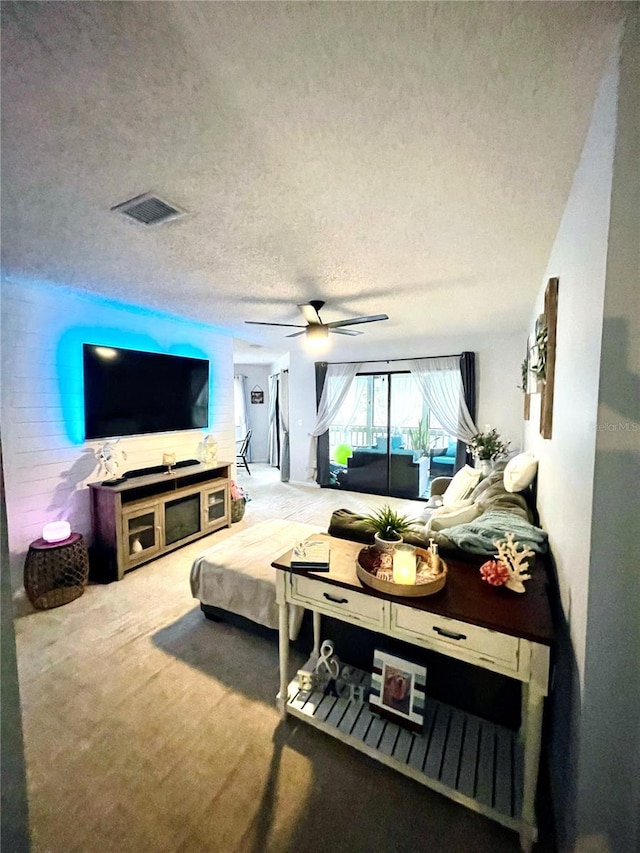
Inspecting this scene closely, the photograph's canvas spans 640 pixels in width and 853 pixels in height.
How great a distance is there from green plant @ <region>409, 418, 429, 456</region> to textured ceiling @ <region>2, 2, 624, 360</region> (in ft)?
10.5

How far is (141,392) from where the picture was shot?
141 inches

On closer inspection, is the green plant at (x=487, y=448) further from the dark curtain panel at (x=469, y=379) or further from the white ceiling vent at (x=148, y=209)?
the white ceiling vent at (x=148, y=209)

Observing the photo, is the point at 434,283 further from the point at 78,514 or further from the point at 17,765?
the point at 78,514

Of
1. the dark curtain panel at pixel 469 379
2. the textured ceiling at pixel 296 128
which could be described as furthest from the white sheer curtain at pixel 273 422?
the textured ceiling at pixel 296 128

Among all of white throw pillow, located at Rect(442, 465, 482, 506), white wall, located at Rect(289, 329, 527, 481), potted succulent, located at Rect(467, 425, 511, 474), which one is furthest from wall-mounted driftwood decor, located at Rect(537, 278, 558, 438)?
white wall, located at Rect(289, 329, 527, 481)

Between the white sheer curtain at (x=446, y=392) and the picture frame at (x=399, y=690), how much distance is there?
12.6ft

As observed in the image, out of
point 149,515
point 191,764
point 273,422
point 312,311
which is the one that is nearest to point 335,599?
point 191,764

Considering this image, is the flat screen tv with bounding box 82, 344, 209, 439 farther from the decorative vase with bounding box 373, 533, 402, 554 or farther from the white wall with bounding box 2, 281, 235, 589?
the decorative vase with bounding box 373, 533, 402, 554

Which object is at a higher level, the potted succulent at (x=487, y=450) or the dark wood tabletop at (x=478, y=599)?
the potted succulent at (x=487, y=450)

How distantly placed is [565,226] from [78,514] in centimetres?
408

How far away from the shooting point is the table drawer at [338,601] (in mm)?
1386

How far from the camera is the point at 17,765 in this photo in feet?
1.92

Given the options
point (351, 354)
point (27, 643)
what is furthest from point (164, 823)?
point (351, 354)

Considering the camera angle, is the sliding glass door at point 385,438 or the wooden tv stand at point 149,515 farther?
the sliding glass door at point 385,438
